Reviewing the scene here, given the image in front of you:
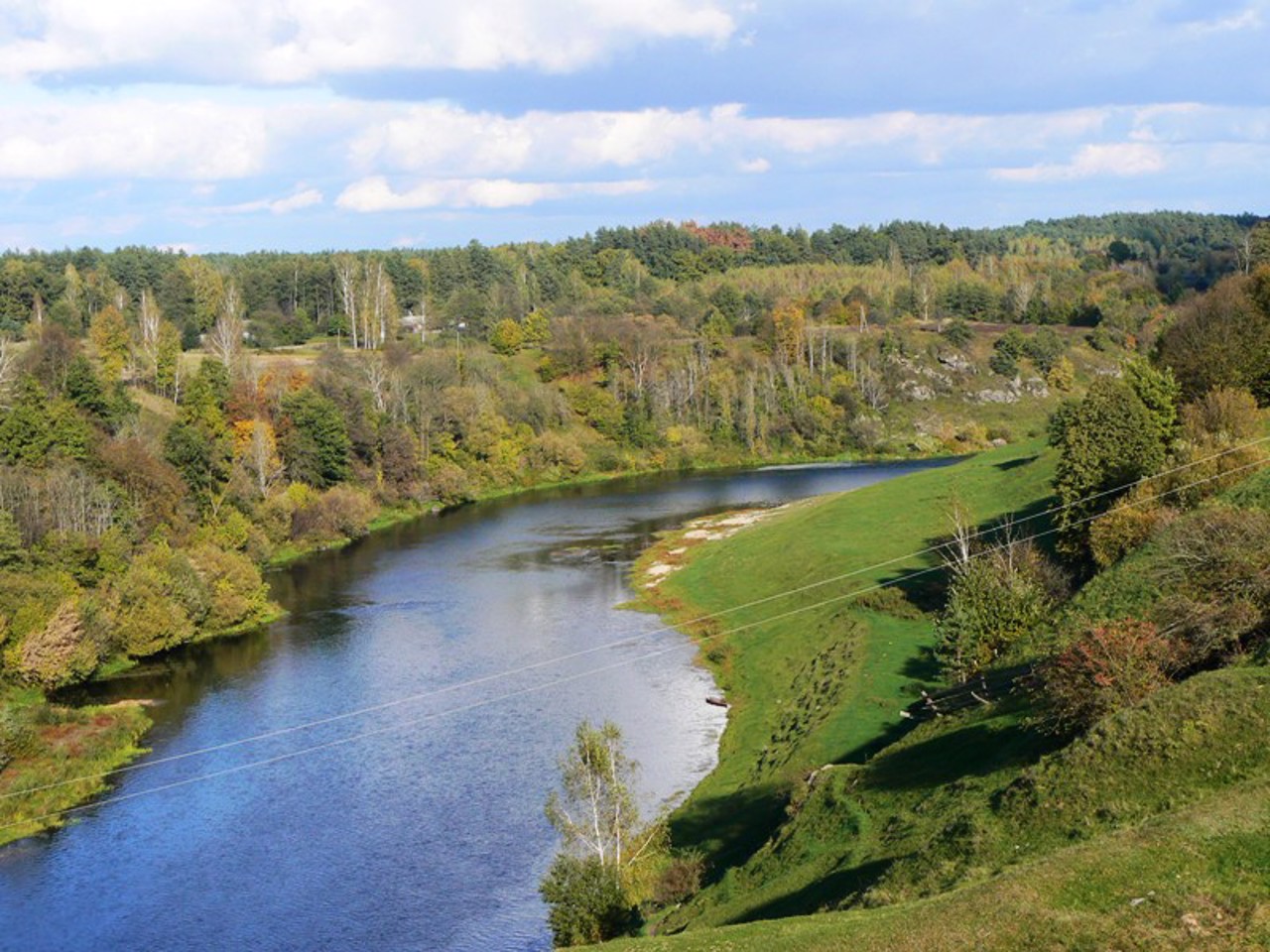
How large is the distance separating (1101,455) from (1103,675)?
111 ft

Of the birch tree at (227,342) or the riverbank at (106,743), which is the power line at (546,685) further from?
the birch tree at (227,342)

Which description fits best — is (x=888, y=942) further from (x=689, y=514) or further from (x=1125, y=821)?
(x=689, y=514)

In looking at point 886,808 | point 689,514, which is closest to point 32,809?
point 886,808

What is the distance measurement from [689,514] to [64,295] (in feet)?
387

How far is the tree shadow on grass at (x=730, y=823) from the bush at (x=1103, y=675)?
36.0 feet

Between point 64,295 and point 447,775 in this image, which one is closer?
point 447,775

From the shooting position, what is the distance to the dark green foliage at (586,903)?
31.7 metres

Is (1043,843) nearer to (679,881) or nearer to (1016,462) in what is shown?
(679,881)

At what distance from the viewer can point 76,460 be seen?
90.4m

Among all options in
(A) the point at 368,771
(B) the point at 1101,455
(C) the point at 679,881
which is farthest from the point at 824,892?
(B) the point at 1101,455

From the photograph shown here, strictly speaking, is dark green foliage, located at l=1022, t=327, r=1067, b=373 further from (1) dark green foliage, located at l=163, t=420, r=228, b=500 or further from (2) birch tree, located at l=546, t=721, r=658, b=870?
(2) birch tree, located at l=546, t=721, r=658, b=870

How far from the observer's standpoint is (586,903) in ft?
104

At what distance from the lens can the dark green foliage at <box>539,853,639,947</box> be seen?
31.7m

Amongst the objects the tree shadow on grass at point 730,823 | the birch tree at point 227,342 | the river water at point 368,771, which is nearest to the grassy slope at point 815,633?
the tree shadow on grass at point 730,823
